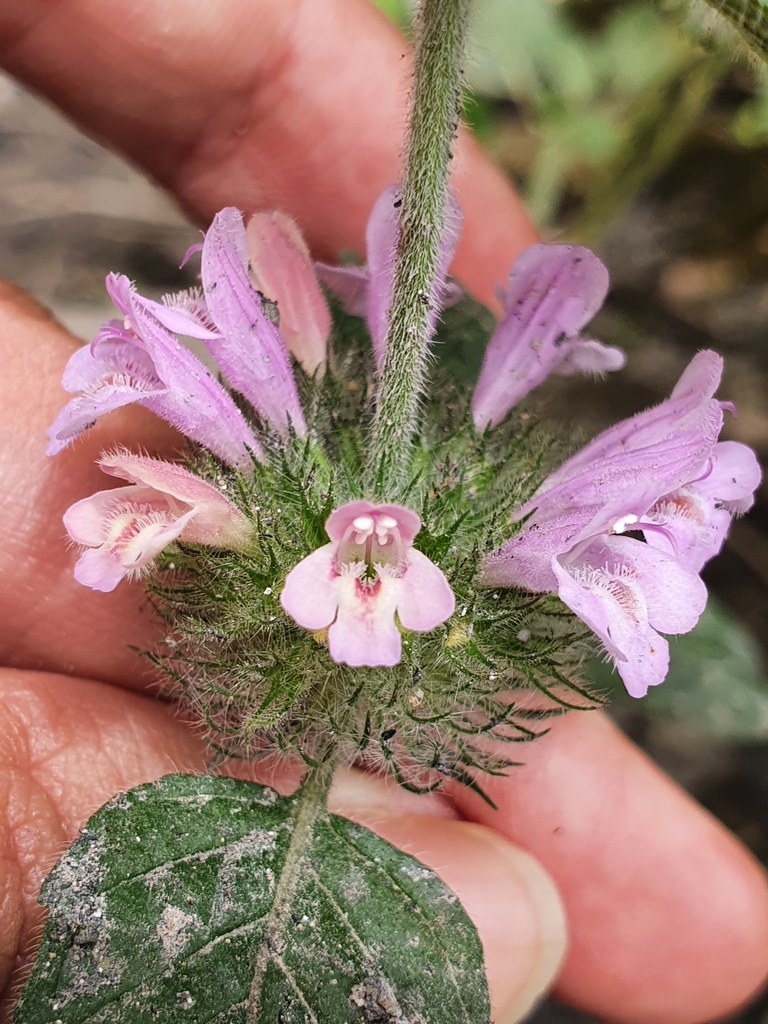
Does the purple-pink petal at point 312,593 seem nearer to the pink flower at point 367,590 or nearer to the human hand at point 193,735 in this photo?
the pink flower at point 367,590

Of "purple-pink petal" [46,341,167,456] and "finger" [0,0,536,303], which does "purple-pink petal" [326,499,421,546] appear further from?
"finger" [0,0,536,303]

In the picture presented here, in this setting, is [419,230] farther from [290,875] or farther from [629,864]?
[629,864]

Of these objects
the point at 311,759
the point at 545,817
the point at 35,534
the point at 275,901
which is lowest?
the point at 545,817

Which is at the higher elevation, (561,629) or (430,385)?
(430,385)

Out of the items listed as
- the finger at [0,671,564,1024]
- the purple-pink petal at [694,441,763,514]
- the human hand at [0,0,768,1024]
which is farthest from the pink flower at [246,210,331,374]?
the finger at [0,671,564,1024]

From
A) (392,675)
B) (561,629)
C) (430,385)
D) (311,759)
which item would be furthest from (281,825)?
(430,385)

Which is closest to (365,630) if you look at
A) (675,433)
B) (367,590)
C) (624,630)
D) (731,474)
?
(367,590)

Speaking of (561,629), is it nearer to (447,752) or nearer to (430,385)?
(447,752)

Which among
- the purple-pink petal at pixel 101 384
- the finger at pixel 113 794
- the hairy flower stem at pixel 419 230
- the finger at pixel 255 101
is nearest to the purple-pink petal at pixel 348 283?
the hairy flower stem at pixel 419 230
